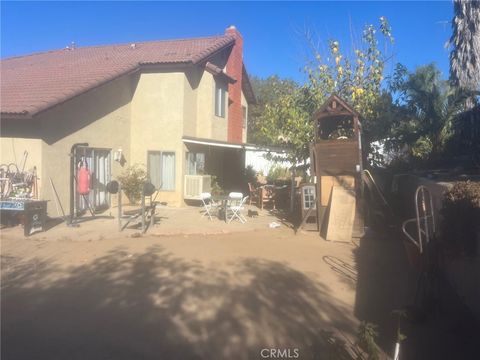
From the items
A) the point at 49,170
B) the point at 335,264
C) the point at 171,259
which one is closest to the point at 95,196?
the point at 49,170

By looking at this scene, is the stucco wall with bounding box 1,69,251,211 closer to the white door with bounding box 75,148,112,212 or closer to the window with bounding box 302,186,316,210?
the white door with bounding box 75,148,112,212

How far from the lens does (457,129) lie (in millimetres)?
13523

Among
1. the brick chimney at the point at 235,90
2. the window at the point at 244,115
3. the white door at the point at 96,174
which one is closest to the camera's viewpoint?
the white door at the point at 96,174

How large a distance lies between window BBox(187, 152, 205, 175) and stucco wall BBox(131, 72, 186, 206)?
693mm

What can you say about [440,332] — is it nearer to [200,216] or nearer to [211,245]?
[211,245]

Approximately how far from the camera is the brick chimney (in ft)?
67.0

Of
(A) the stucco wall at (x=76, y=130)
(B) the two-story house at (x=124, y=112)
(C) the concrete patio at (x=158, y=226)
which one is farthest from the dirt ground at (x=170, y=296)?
(B) the two-story house at (x=124, y=112)

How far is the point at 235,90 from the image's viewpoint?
21391 mm

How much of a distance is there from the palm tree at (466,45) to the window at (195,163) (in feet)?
34.0

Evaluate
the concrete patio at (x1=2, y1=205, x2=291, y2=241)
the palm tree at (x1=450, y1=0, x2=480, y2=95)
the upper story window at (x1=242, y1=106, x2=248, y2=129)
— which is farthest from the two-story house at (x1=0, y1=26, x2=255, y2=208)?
the palm tree at (x1=450, y1=0, x2=480, y2=95)

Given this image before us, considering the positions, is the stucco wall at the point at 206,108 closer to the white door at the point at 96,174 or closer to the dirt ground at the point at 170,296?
the white door at the point at 96,174

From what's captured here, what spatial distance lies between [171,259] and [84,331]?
3.41 m
